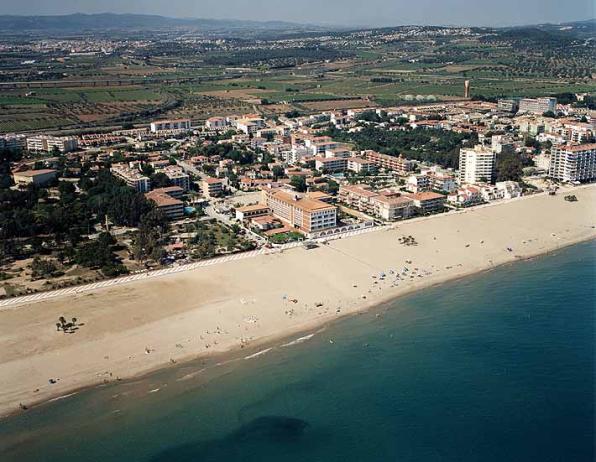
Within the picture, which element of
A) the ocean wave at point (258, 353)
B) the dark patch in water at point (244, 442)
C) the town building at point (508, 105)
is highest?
the town building at point (508, 105)

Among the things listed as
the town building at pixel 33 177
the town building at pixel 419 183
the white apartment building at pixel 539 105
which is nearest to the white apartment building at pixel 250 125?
the town building at pixel 33 177

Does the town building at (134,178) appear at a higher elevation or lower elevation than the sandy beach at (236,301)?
higher

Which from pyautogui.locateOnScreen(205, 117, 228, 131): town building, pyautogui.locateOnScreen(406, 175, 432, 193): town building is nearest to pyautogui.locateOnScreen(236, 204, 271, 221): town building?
pyautogui.locateOnScreen(406, 175, 432, 193): town building

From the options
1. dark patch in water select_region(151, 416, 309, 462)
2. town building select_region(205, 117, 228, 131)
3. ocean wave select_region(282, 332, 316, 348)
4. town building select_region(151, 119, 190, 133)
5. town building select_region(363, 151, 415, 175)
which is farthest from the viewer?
town building select_region(205, 117, 228, 131)

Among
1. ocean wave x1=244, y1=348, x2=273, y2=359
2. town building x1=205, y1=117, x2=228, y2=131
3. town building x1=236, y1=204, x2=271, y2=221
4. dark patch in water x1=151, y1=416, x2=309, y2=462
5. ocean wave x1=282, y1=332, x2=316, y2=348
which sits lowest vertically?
dark patch in water x1=151, y1=416, x2=309, y2=462

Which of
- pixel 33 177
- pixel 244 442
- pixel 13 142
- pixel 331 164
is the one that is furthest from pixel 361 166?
pixel 244 442

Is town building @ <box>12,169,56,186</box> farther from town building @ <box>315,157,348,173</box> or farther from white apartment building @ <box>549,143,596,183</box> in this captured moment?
white apartment building @ <box>549,143,596,183</box>

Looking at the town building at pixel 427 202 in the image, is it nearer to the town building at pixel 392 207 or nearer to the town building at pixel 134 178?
the town building at pixel 392 207
